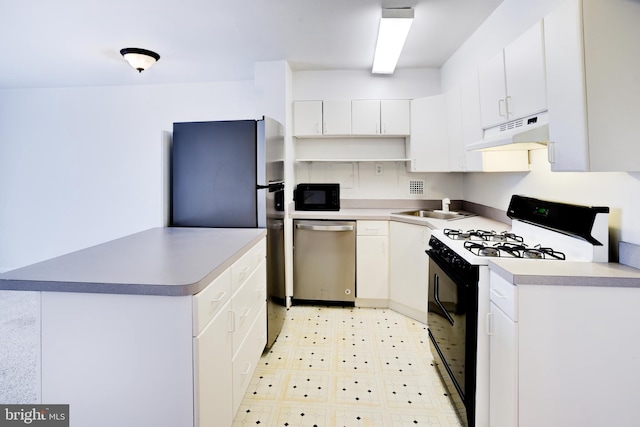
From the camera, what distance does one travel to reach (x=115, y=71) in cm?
359

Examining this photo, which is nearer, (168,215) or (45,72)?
(168,215)

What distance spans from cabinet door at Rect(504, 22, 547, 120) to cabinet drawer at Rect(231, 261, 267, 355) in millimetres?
1739

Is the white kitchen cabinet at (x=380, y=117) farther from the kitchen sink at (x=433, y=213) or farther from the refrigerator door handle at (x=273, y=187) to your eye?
the refrigerator door handle at (x=273, y=187)

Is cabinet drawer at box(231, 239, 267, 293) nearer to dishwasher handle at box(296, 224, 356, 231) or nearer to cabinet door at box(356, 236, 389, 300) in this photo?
dishwasher handle at box(296, 224, 356, 231)

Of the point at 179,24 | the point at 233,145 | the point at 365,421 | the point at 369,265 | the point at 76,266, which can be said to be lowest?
the point at 365,421

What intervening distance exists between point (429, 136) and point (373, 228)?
1070 millimetres

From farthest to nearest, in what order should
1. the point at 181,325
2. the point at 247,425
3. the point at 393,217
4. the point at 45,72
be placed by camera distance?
the point at 45,72 → the point at 393,217 → the point at 247,425 → the point at 181,325

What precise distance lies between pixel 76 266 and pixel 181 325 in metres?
0.57

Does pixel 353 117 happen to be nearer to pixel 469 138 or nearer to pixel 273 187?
pixel 469 138

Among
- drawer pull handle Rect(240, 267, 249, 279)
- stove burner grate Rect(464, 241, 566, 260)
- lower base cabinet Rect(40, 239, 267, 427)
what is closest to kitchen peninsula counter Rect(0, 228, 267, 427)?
lower base cabinet Rect(40, 239, 267, 427)

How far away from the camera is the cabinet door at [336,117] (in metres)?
3.45

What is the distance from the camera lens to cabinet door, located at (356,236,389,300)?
317cm

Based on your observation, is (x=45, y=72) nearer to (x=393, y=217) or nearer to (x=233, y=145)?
(x=233, y=145)

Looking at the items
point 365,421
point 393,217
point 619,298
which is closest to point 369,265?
point 393,217
